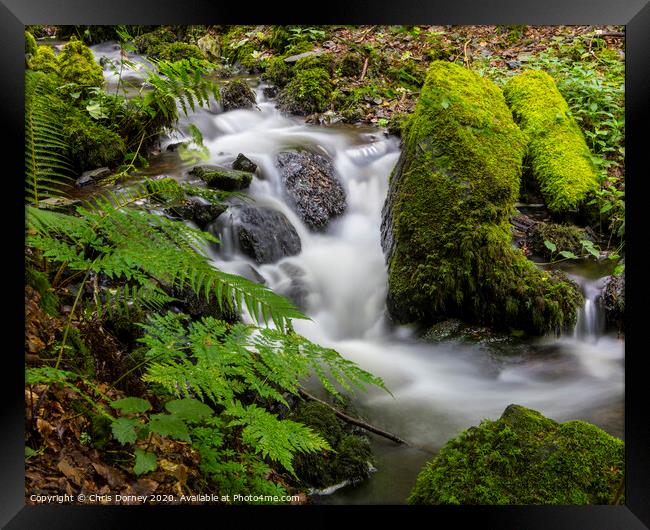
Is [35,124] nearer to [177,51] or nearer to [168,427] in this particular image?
[177,51]

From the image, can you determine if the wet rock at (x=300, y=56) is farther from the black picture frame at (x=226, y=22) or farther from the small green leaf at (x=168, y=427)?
the small green leaf at (x=168, y=427)

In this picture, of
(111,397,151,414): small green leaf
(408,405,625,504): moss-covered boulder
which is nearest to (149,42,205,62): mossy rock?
(111,397,151,414): small green leaf

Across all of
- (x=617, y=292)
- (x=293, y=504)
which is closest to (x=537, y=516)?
(x=293, y=504)

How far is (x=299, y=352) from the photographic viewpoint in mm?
1786

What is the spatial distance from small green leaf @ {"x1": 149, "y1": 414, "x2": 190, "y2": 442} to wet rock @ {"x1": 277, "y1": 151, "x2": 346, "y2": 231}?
6.36 feet

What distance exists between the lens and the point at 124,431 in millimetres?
1423

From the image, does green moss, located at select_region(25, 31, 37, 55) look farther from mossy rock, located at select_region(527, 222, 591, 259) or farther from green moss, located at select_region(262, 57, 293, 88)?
mossy rock, located at select_region(527, 222, 591, 259)

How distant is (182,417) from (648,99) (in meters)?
2.11

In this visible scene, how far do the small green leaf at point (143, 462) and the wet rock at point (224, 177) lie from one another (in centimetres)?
174

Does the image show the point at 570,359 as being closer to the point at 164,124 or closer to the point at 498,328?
the point at 498,328

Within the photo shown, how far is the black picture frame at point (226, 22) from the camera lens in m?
1.66

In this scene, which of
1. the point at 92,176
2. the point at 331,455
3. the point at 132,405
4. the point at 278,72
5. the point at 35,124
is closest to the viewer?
the point at 132,405

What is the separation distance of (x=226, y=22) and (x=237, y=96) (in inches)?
59.3

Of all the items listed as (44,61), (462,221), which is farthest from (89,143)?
(462,221)
